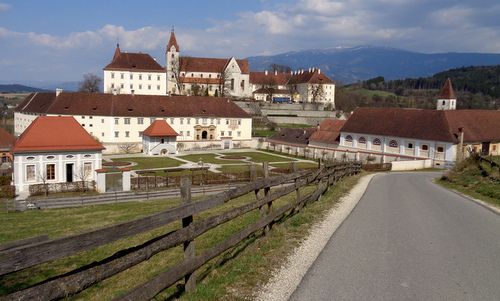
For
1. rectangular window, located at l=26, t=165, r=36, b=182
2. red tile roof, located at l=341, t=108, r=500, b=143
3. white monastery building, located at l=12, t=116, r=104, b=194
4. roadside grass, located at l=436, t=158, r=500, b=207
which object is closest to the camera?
roadside grass, located at l=436, t=158, r=500, b=207

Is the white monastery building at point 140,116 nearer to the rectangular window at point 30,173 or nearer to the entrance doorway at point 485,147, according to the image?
the rectangular window at point 30,173

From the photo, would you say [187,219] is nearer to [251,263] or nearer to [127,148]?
[251,263]

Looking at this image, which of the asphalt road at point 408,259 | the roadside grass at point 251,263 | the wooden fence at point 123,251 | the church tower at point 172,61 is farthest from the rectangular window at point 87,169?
the church tower at point 172,61

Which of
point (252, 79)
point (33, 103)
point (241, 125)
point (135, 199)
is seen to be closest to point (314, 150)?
point (241, 125)

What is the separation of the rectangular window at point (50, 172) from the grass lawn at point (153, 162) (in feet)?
38.6

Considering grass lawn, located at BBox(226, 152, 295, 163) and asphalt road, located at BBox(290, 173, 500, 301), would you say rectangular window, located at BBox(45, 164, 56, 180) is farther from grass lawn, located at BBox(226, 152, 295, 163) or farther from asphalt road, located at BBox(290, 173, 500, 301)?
asphalt road, located at BBox(290, 173, 500, 301)

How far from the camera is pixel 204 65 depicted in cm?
12044

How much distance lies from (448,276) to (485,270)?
0.92m

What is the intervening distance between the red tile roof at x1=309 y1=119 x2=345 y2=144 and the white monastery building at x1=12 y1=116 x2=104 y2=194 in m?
40.8

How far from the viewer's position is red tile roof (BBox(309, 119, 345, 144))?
71.8 meters

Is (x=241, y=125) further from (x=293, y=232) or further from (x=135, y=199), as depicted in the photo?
(x=293, y=232)

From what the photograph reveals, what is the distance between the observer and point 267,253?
8414 millimetres

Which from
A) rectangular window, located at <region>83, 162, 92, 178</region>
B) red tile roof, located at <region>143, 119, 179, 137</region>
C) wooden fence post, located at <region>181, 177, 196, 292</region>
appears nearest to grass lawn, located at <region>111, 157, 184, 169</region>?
red tile roof, located at <region>143, 119, 179, 137</region>

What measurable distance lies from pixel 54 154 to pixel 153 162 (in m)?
17.3
